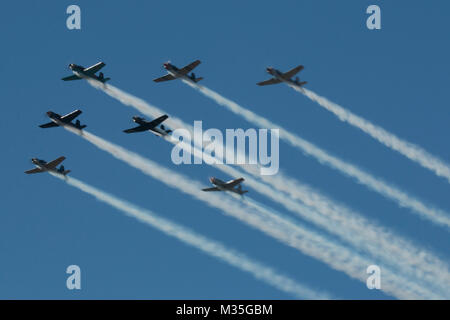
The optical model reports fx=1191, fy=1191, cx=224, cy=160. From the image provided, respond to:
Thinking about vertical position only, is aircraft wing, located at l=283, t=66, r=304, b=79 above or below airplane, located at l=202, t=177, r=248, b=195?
above

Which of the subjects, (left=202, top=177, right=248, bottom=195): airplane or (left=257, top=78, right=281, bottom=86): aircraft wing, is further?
(left=257, top=78, right=281, bottom=86): aircraft wing

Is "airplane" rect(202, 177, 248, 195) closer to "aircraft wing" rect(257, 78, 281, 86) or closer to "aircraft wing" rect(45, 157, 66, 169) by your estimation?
"aircraft wing" rect(257, 78, 281, 86)

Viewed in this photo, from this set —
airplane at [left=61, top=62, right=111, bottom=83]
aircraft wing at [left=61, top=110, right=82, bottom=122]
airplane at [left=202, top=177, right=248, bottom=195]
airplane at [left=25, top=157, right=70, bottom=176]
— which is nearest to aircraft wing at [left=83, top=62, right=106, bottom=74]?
airplane at [left=61, top=62, right=111, bottom=83]

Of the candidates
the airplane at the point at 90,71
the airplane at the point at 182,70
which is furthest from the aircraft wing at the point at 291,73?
the airplane at the point at 90,71

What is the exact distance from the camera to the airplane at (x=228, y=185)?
149250 millimetres

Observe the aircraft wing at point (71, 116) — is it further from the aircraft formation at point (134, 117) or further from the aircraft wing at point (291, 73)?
the aircraft wing at point (291, 73)

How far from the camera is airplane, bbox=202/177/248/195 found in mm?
149250

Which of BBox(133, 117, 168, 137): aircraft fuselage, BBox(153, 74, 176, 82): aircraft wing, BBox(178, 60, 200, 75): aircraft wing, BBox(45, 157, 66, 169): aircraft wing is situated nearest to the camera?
BBox(133, 117, 168, 137): aircraft fuselage

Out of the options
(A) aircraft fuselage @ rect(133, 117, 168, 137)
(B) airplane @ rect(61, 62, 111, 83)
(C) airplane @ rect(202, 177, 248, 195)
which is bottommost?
(C) airplane @ rect(202, 177, 248, 195)

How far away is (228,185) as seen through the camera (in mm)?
150125
